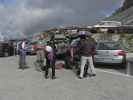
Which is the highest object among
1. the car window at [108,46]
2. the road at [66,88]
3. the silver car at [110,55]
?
the car window at [108,46]

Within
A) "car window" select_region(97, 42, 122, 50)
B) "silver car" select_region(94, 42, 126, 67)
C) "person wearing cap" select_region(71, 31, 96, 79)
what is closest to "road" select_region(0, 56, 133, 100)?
"person wearing cap" select_region(71, 31, 96, 79)

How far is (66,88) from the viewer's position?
12.1 m

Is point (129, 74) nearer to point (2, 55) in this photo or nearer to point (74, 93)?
point (74, 93)

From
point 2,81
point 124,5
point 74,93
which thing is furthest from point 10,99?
point 124,5

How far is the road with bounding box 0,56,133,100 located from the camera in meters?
10.6

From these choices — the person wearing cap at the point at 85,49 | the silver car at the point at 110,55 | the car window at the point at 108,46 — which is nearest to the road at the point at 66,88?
the person wearing cap at the point at 85,49

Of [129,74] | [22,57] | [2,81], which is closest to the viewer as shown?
[2,81]

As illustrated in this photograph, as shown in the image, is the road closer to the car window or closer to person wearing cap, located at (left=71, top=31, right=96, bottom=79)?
person wearing cap, located at (left=71, top=31, right=96, bottom=79)

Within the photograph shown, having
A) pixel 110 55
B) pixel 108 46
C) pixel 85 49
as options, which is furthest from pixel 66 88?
pixel 108 46

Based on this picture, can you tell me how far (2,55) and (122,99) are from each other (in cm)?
2514

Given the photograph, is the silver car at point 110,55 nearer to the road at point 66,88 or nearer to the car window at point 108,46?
the car window at point 108,46

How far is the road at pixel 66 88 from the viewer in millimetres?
10562

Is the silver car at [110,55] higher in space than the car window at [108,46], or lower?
lower

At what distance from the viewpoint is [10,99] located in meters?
10.3
